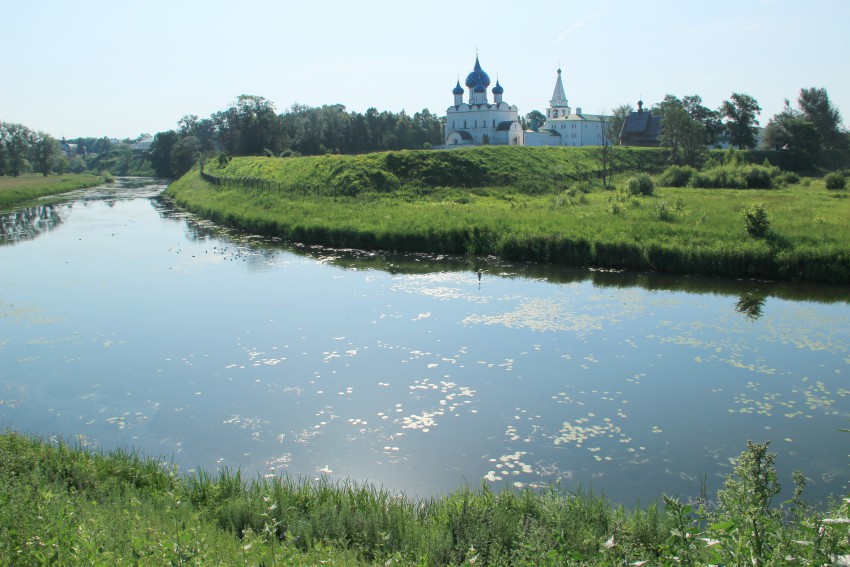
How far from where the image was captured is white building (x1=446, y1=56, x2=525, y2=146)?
77.5 m

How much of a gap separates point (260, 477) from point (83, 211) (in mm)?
43524

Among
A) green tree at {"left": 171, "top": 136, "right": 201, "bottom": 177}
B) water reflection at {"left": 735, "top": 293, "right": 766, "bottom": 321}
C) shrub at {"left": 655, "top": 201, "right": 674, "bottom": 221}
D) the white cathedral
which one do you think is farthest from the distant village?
water reflection at {"left": 735, "top": 293, "right": 766, "bottom": 321}

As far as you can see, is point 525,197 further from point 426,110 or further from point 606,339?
point 426,110

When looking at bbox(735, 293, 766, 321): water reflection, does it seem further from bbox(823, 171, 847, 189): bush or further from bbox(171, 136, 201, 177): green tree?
bbox(171, 136, 201, 177): green tree

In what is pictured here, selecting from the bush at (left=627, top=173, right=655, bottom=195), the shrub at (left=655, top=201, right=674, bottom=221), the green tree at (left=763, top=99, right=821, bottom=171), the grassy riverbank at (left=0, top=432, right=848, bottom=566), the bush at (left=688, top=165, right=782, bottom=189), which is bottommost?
the grassy riverbank at (left=0, top=432, right=848, bottom=566)

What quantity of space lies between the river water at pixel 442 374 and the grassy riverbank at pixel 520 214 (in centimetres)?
131

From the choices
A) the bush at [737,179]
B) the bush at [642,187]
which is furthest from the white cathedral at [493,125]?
the bush at [642,187]

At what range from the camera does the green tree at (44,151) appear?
3354 inches

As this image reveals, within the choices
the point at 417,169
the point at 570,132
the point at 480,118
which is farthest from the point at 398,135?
the point at 417,169

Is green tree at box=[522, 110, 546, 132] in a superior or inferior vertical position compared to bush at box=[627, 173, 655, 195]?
superior

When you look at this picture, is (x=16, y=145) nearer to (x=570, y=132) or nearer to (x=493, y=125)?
(x=493, y=125)

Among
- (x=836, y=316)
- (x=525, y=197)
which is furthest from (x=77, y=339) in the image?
(x=525, y=197)

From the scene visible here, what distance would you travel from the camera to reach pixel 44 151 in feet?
281

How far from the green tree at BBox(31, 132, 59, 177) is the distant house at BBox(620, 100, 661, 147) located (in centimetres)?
7351
